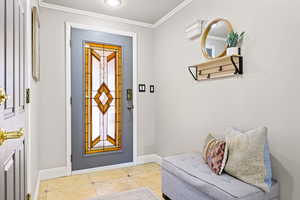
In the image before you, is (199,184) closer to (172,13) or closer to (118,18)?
(172,13)

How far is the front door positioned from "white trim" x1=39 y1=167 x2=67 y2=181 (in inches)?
5.9

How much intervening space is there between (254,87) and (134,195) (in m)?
1.75

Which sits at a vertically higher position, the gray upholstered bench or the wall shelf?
the wall shelf

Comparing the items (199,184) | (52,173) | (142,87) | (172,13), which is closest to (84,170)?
(52,173)

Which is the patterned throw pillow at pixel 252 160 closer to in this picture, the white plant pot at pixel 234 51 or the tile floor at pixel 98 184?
the white plant pot at pixel 234 51

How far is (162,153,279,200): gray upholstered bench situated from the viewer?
4.47 ft

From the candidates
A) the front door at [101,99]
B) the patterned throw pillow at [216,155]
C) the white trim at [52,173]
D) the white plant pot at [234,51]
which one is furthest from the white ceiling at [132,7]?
the white trim at [52,173]

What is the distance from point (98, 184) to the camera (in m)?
2.48

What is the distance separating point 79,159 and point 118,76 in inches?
56.8

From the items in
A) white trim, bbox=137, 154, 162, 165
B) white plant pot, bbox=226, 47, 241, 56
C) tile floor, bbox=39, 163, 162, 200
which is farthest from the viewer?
white trim, bbox=137, 154, 162, 165

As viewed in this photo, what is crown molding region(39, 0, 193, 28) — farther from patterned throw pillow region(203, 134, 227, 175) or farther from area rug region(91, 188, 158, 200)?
area rug region(91, 188, 158, 200)

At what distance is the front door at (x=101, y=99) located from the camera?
283 cm

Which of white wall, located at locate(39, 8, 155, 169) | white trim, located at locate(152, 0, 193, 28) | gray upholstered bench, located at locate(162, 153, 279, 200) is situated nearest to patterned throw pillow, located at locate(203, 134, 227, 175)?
gray upholstered bench, located at locate(162, 153, 279, 200)

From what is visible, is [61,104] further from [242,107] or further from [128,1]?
[242,107]
